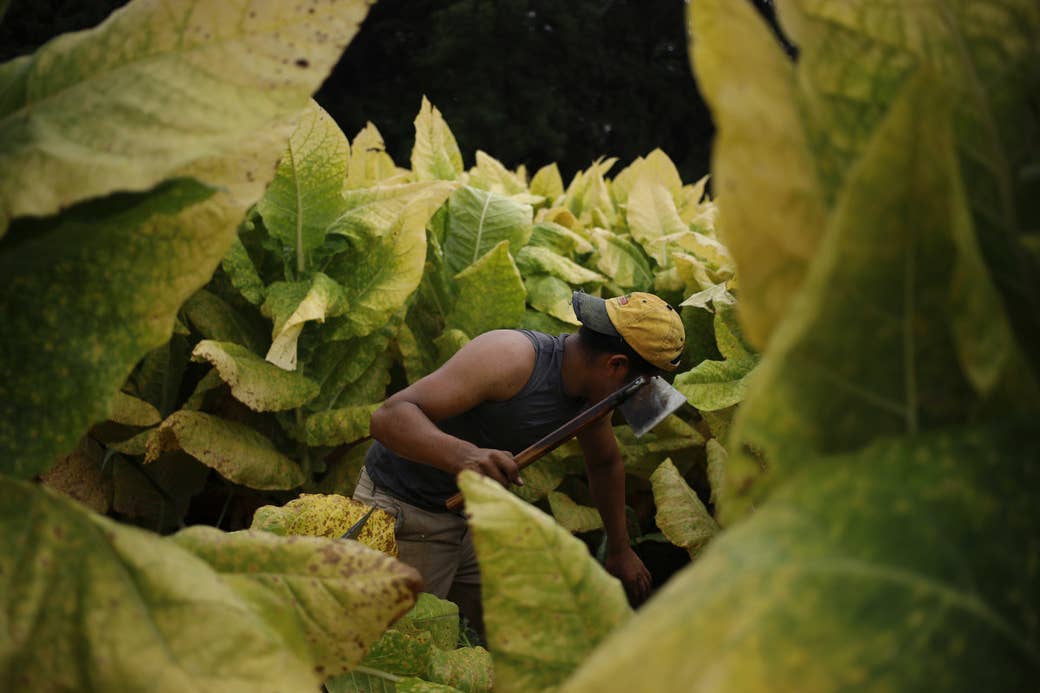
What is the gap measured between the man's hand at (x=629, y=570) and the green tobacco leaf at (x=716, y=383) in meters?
0.80

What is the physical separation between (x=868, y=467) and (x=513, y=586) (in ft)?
1.08

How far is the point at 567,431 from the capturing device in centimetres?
276

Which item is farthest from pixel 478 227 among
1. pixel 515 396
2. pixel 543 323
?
pixel 515 396

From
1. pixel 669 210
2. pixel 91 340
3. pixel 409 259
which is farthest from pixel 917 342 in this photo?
pixel 669 210

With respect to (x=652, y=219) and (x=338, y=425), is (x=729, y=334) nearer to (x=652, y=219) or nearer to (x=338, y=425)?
(x=338, y=425)

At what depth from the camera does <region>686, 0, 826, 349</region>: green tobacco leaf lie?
0.48 meters

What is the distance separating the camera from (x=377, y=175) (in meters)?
Answer: 4.39

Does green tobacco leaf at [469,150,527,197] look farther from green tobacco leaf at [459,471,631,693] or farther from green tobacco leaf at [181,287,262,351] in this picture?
green tobacco leaf at [459,471,631,693]

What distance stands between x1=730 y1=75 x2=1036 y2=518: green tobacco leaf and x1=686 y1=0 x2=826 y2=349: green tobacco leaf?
45 millimetres

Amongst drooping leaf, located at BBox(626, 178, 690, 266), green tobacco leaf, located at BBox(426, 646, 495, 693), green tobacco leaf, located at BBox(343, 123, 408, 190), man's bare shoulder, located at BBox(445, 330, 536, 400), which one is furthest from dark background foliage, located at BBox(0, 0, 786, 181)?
green tobacco leaf, located at BBox(426, 646, 495, 693)

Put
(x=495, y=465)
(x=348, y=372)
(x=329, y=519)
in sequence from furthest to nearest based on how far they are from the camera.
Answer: (x=348, y=372), (x=495, y=465), (x=329, y=519)

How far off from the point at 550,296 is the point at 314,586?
2990mm

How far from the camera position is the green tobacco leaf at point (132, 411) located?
2.98 m

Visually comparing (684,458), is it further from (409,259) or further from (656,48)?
(656,48)
